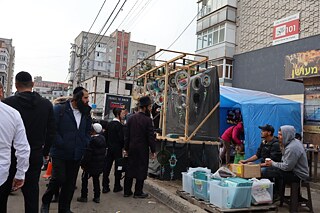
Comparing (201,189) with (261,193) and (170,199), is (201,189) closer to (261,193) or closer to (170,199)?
(170,199)

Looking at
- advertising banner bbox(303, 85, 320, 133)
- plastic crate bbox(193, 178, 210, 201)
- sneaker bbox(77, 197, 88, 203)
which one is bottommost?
sneaker bbox(77, 197, 88, 203)

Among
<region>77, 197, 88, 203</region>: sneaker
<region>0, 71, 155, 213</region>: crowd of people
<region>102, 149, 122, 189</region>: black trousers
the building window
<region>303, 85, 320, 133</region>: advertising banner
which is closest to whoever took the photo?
<region>0, 71, 155, 213</region>: crowd of people

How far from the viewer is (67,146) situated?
13.6 ft

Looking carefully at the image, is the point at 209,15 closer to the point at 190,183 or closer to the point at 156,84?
the point at 156,84

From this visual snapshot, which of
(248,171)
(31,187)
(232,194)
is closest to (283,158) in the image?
(248,171)

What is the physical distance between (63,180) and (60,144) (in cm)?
50

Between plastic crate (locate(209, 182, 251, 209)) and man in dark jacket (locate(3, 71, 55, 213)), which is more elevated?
man in dark jacket (locate(3, 71, 55, 213))

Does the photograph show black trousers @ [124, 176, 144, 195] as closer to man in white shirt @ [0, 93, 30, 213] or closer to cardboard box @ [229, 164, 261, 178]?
cardboard box @ [229, 164, 261, 178]

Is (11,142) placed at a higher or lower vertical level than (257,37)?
lower

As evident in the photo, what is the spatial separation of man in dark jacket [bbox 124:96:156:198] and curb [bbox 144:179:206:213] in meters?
0.29

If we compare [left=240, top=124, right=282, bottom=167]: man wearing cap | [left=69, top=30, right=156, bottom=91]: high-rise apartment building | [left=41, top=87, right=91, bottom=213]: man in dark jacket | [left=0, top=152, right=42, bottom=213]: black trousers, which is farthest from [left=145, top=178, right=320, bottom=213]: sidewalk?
[left=69, top=30, right=156, bottom=91]: high-rise apartment building

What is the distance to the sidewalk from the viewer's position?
489 cm

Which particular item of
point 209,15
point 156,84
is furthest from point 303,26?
point 156,84

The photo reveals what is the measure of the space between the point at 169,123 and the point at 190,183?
127 inches
